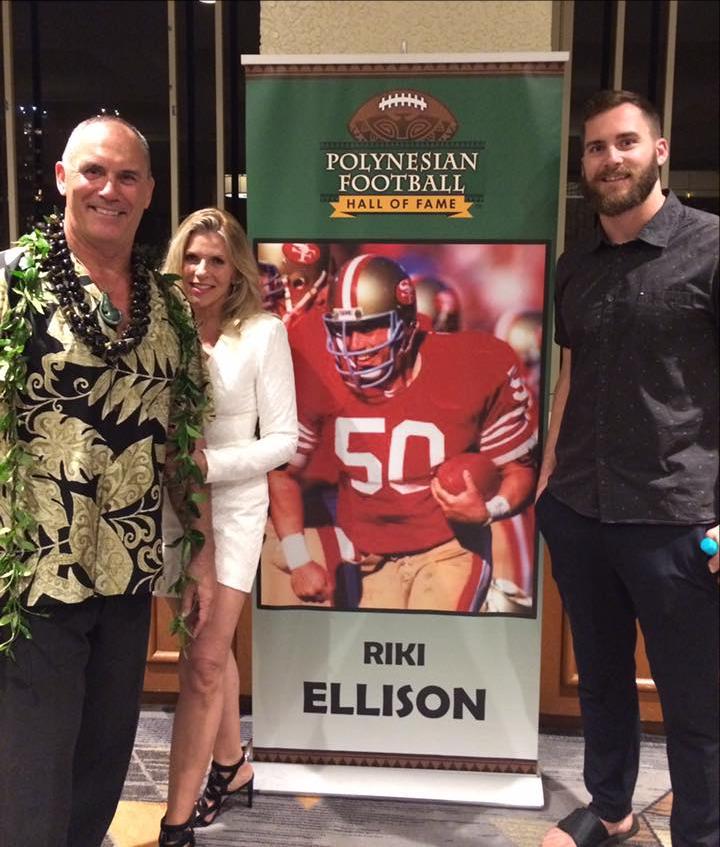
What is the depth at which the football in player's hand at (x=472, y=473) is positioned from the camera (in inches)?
86.8

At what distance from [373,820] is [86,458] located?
138 centimetres

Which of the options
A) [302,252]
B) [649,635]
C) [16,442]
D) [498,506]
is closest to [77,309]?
[16,442]

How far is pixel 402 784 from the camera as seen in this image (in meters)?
2.30

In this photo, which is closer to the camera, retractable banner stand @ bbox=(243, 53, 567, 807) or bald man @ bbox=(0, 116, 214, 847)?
bald man @ bbox=(0, 116, 214, 847)

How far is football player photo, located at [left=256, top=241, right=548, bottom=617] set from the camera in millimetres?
2162

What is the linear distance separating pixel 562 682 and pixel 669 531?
1139 mm

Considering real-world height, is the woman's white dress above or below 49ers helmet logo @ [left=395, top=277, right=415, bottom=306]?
below

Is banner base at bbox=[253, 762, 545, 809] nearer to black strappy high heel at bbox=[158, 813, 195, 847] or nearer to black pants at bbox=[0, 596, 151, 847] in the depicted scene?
black strappy high heel at bbox=[158, 813, 195, 847]

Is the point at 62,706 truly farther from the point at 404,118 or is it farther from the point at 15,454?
the point at 404,118

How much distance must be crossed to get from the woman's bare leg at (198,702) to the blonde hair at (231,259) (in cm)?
68

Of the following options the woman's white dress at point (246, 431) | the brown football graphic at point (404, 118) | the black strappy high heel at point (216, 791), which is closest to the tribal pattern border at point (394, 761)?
the black strappy high heel at point (216, 791)

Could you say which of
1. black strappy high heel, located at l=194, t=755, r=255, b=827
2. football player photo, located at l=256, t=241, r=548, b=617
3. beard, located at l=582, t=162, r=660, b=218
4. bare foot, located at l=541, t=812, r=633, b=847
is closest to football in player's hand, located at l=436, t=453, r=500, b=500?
football player photo, located at l=256, t=241, r=548, b=617

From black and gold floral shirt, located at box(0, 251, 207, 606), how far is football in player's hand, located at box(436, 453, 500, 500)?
3.01ft

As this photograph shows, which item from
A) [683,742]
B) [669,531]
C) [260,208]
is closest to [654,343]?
[669,531]
